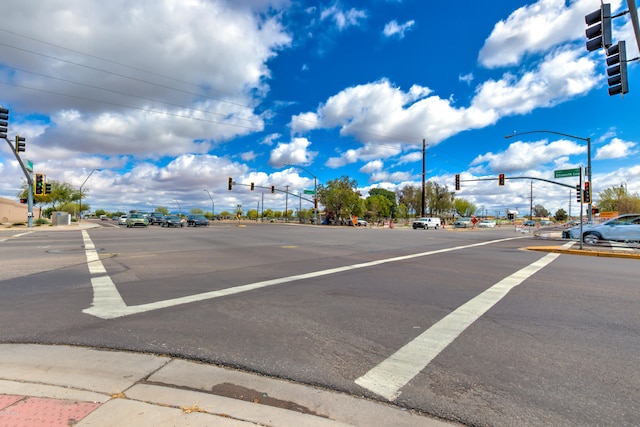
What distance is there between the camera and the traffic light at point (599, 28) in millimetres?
9312

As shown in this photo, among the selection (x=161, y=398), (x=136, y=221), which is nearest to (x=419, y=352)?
(x=161, y=398)

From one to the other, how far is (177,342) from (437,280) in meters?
6.02

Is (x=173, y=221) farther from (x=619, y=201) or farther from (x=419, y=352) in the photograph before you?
(x=619, y=201)

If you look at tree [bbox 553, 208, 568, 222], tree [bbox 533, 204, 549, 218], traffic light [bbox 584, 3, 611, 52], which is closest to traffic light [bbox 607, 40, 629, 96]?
traffic light [bbox 584, 3, 611, 52]

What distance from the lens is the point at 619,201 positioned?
64188mm

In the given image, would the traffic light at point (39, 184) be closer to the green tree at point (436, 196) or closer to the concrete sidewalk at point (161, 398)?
the concrete sidewalk at point (161, 398)

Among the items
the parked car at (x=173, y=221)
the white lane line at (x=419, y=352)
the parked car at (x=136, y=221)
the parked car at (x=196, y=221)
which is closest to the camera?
the white lane line at (x=419, y=352)

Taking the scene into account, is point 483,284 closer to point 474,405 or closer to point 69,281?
point 474,405

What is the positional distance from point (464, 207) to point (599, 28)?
5157 inches

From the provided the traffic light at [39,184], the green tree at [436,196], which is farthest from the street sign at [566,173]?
the green tree at [436,196]

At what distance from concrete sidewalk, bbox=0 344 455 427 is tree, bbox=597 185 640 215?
76.2m

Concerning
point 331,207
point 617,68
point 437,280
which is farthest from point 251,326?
point 331,207

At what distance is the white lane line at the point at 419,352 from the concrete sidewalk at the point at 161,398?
0.31 meters

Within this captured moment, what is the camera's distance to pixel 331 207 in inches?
2547
